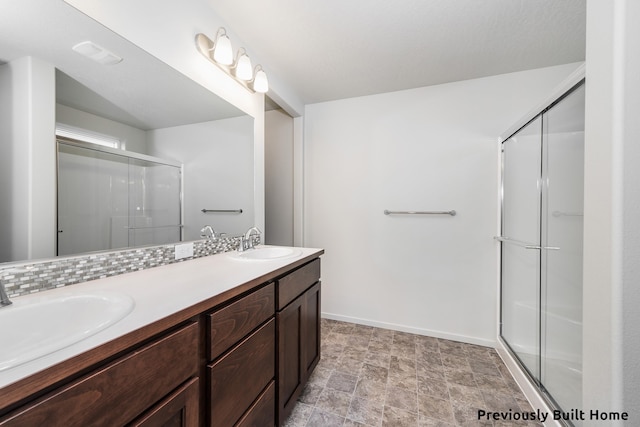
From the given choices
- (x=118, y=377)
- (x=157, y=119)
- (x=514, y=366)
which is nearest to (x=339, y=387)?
(x=514, y=366)

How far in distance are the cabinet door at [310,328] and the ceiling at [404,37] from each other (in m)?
1.59

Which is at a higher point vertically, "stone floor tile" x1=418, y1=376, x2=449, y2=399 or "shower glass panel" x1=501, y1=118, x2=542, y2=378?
"shower glass panel" x1=501, y1=118, x2=542, y2=378

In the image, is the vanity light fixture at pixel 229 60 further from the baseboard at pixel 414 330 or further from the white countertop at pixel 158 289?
the baseboard at pixel 414 330

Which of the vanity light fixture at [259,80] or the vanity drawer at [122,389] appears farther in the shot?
the vanity light fixture at [259,80]

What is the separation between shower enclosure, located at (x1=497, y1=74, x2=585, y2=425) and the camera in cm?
132

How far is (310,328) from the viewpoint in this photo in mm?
1446

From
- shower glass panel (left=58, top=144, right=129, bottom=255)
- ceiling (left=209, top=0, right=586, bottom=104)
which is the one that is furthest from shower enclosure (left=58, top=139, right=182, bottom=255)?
ceiling (left=209, top=0, right=586, bottom=104)

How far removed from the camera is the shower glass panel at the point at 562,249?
131 centimetres

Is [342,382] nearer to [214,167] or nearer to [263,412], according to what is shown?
[263,412]

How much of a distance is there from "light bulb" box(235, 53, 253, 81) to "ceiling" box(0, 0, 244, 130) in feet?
0.94

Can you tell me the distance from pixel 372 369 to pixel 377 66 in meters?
2.21

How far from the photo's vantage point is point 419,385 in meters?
1.52

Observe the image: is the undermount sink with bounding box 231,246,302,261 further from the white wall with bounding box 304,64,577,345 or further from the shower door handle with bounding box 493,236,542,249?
the shower door handle with bounding box 493,236,542,249

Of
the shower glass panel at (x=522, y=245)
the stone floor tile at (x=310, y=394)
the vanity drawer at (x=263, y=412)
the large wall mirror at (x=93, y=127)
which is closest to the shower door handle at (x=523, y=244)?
the shower glass panel at (x=522, y=245)
